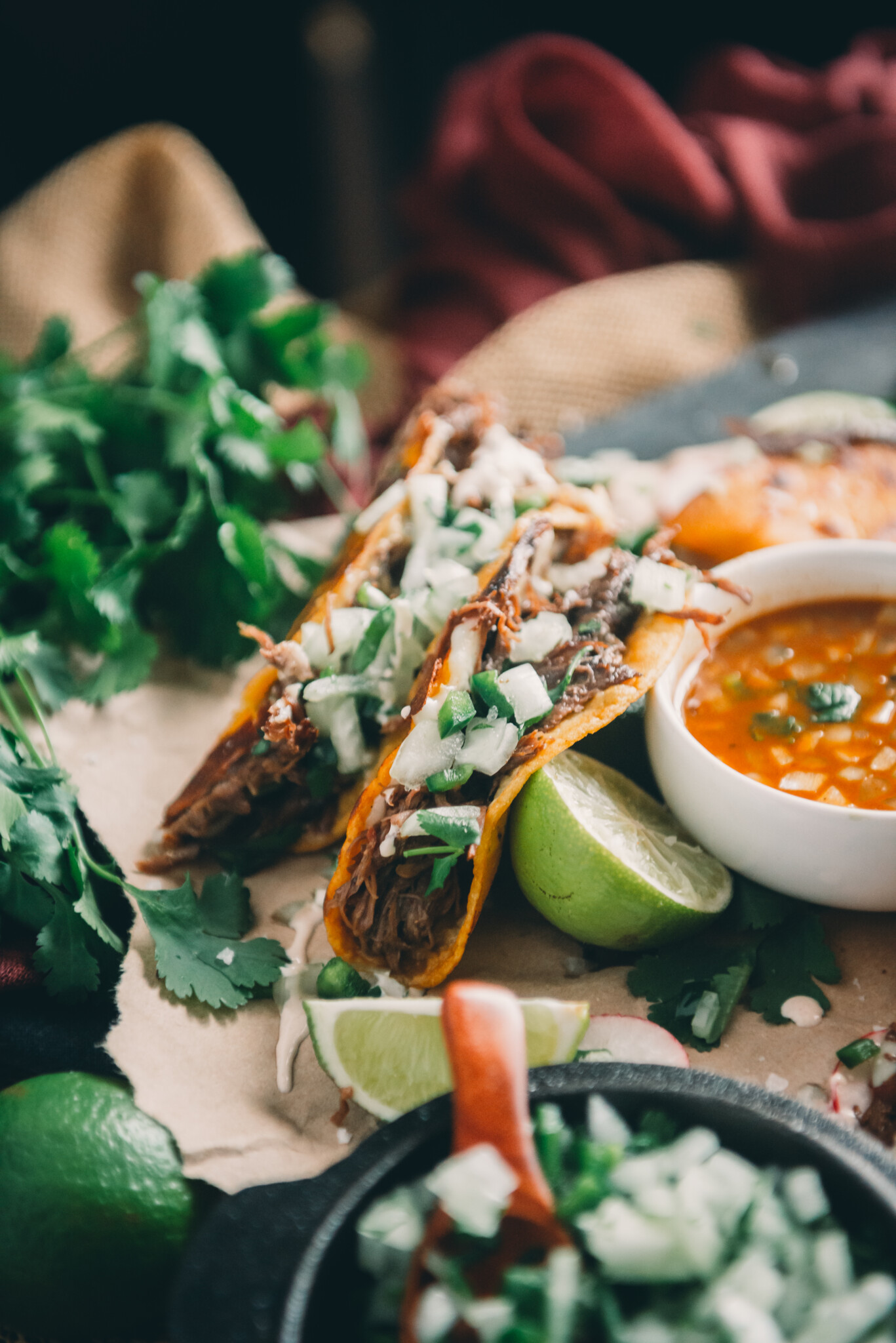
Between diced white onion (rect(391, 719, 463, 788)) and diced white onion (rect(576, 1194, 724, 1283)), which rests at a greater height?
diced white onion (rect(391, 719, 463, 788))

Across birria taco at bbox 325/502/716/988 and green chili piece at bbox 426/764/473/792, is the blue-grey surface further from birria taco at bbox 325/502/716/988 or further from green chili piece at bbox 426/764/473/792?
green chili piece at bbox 426/764/473/792

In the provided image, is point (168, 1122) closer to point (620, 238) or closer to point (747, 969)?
point (747, 969)

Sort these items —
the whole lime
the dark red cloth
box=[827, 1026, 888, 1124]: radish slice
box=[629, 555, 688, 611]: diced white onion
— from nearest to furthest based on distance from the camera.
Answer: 1. the whole lime
2. box=[827, 1026, 888, 1124]: radish slice
3. box=[629, 555, 688, 611]: diced white onion
4. the dark red cloth

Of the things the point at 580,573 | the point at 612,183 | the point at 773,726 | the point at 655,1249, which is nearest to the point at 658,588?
the point at 580,573

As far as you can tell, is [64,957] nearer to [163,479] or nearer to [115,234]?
[163,479]

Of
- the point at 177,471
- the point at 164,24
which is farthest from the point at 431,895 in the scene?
the point at 164,24

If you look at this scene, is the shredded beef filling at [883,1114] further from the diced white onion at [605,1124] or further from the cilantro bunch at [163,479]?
the cilantro bunch at [163,479]

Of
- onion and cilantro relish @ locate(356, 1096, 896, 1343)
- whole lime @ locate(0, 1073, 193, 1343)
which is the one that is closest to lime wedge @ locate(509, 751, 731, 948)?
onion and cilantro relish @ locate(356, 1096, 896, 1343)
